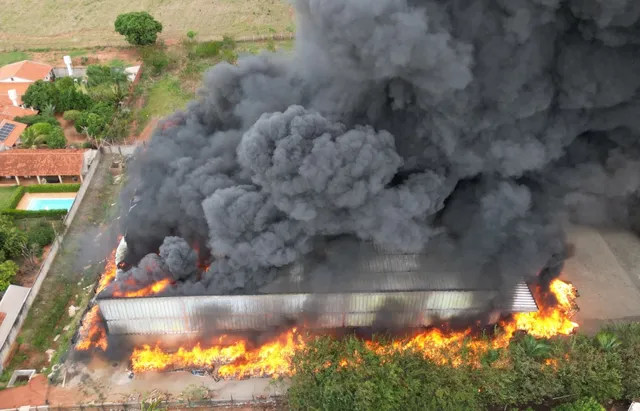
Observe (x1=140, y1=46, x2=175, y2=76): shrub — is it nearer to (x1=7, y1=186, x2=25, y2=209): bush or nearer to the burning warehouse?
(x1=7, y1=186, x2=25, y2=209): bush

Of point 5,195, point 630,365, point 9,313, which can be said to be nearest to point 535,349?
point 630,365

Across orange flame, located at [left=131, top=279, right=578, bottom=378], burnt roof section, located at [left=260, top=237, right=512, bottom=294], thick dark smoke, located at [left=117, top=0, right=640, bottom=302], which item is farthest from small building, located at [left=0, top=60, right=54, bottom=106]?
burnt roof section, located at [left=260, top=237, right=512, bottom=294]

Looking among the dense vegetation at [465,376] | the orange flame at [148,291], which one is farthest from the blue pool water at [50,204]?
the dense vegetation at [465,376]

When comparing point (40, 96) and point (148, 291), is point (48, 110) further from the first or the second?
point (148, 291)

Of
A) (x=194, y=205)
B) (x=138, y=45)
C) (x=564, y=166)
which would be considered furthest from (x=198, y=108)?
(x=138, y=45)

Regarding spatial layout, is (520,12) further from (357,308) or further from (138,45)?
(138,45)

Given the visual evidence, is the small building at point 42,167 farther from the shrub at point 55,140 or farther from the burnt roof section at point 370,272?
the burnt roof section at point 370,272
